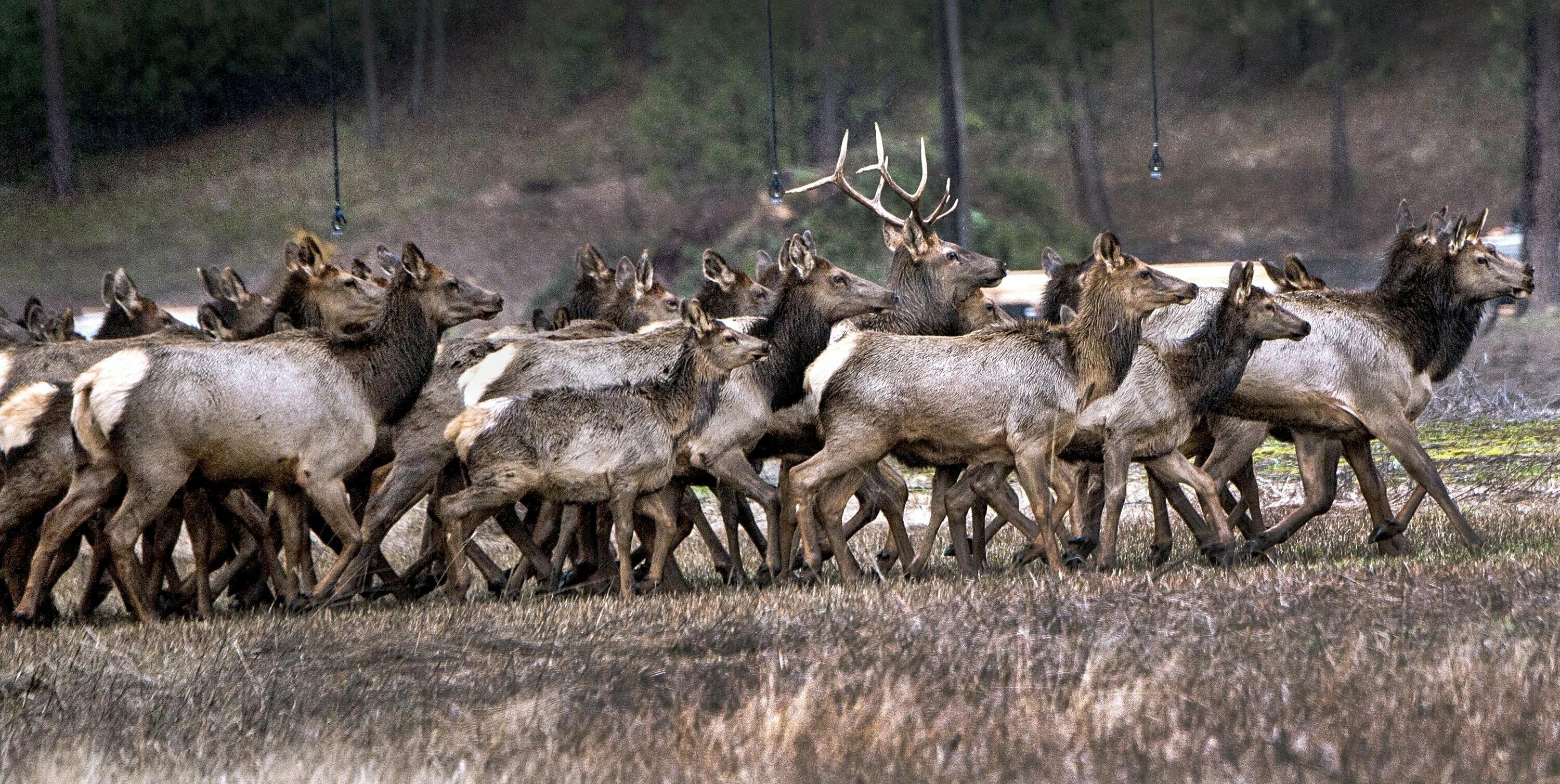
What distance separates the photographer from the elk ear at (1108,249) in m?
9.75

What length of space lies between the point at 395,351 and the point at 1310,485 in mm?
4795

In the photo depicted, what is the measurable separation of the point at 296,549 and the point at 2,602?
1579 mm

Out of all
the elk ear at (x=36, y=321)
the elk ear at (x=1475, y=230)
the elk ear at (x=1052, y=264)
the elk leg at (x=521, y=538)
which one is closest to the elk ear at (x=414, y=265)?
the elk leg at (x=521, y=538)

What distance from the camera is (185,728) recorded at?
5.99m

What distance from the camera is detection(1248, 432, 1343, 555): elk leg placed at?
32.3 feet

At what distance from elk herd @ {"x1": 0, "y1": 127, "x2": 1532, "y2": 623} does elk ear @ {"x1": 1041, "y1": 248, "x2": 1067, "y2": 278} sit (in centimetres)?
3

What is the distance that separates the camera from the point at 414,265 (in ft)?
33.0

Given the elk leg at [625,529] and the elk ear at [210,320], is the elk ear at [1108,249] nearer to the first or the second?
the elk leg at [625,529]

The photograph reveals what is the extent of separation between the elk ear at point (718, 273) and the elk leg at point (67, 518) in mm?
3991

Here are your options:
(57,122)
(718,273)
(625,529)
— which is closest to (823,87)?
(57,122)

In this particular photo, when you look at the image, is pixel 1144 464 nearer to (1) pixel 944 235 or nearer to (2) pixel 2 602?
(2) pixel 2 602

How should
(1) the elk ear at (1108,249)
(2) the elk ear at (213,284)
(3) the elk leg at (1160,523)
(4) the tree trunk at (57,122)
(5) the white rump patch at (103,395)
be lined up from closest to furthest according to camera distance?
(5) the white rump patch at (103,395) < (1) the elk ear at (1108,249) < (3) the elk leg at (1160,523) < (2) the elk ear at (213,284) < (4) the tree trunk at (57,122)

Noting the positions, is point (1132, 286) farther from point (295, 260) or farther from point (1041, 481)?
point (295, 260)

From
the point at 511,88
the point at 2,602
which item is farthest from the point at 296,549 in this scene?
the point at 511,88
